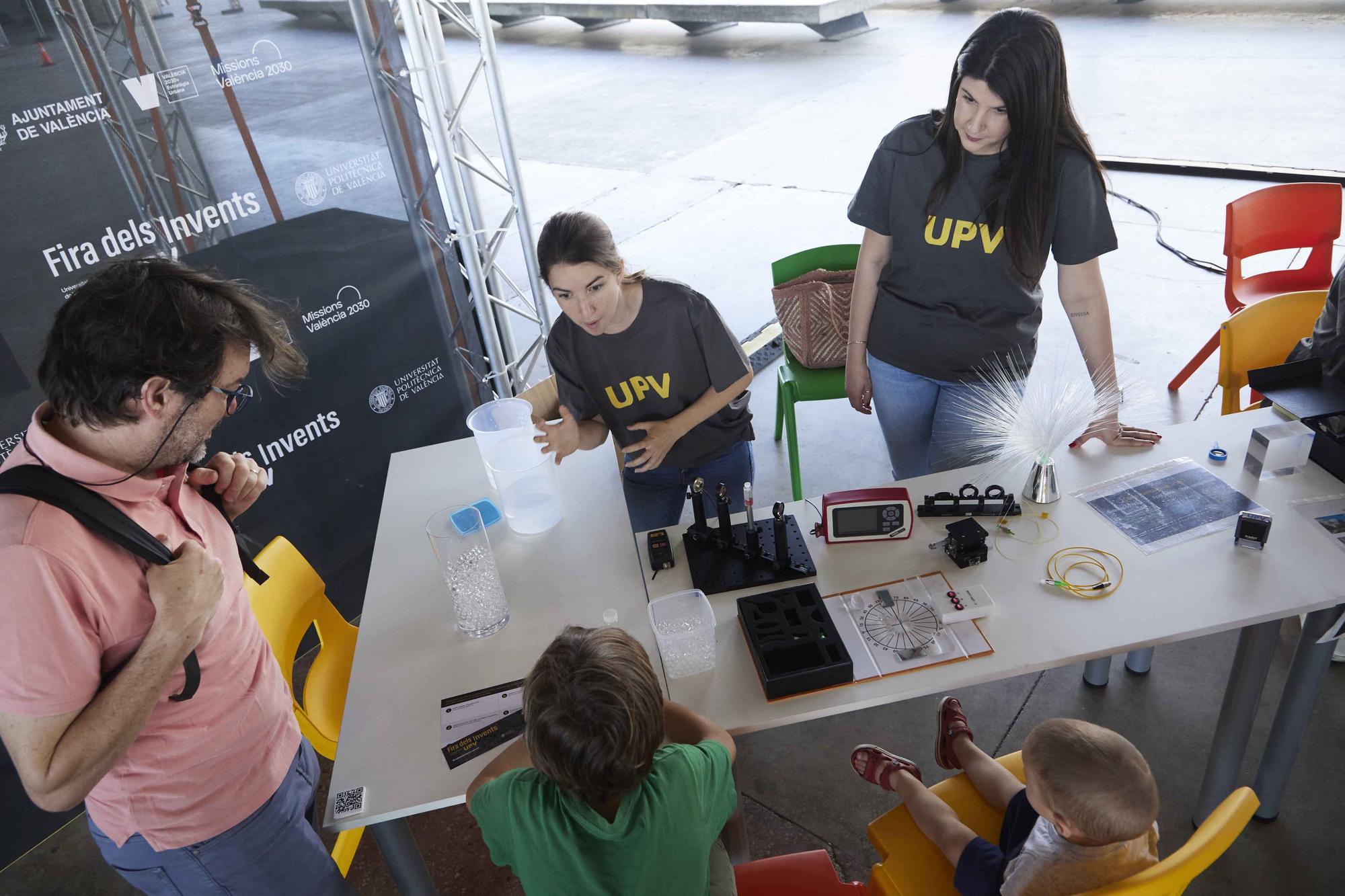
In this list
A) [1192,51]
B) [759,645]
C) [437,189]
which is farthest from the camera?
[1192,51]

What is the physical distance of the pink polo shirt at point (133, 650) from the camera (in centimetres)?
125

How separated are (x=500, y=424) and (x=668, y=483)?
1.76 ft

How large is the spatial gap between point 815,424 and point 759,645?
2.68 meters

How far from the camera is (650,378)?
2.40 metres

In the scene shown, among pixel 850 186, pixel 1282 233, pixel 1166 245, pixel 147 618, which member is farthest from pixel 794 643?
pixel 850 186

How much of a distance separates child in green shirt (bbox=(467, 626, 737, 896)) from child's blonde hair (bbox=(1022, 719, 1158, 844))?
1.90 ft

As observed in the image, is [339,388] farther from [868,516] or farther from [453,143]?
[868,516]

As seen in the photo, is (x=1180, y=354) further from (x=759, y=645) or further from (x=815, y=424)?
(x=759, y=645)

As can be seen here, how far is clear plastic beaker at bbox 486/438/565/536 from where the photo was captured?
7.63 feet

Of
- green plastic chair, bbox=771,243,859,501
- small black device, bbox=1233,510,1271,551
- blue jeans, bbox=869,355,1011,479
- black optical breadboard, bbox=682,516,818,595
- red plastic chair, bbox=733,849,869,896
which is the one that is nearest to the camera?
red plastic chair, bbox=733,849,869,896

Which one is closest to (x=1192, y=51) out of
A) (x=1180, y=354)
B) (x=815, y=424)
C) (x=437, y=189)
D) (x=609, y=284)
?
(x=1180, y=354)

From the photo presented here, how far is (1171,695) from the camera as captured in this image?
2.69m

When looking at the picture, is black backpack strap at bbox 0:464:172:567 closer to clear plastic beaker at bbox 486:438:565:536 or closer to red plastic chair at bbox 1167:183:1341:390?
clear plastic beaker at bbox 486:438:565:536

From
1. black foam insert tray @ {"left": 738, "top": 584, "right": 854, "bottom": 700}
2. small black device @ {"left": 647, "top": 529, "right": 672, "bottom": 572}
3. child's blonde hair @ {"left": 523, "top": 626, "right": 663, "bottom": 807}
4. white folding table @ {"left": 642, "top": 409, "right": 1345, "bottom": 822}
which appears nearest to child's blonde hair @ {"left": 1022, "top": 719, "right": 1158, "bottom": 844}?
white folding table @ {"left": 642, "top": 409, "right": 1345, "bottom": 822}
